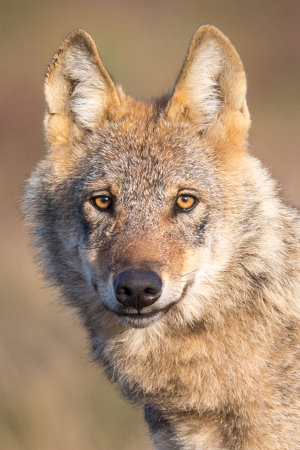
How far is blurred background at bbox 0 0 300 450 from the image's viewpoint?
28.0 feet

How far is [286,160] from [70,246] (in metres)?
13.6

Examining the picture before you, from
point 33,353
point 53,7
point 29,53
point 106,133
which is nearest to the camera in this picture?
point 106,133

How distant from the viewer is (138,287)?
5.10m

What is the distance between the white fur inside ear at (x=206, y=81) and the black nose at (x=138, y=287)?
1461mm

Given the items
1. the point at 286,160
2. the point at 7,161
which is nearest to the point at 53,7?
the point at 7,161

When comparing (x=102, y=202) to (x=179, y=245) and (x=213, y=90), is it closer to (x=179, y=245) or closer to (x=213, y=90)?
(x=179, y=245)

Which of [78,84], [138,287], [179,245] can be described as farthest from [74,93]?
[138,287]

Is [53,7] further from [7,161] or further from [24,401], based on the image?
[24,401]

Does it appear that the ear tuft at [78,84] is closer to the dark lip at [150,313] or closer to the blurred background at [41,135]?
the blurred background at [41,135]

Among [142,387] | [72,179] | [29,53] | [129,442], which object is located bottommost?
[129,442]

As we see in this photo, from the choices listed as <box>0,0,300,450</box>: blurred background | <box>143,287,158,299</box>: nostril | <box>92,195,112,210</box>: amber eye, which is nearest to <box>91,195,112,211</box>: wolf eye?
<box>92,195,112,210</box>: amber eye

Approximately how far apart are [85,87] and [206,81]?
88 centimetres

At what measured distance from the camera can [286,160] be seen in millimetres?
19000

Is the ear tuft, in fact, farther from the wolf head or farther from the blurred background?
the blurred background
